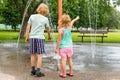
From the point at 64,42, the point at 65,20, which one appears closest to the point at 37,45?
the point at 64,42

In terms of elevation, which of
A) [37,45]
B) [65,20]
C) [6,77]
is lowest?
[6,77]

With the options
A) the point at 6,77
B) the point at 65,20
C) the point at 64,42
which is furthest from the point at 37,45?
the point at 6,77

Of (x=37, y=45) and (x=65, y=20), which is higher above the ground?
(x=65, y=20)

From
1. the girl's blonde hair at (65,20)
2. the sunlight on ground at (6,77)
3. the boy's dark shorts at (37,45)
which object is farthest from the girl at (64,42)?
the sunlight on ground at (6,77)

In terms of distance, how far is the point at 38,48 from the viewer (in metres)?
8.59

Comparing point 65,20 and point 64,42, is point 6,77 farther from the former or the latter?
point 65,20

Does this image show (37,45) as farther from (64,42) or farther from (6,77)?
(6,77)

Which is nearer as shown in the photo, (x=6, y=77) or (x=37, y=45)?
(x=6, y=77)

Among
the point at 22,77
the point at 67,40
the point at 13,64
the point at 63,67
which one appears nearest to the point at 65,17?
the point at 67,40

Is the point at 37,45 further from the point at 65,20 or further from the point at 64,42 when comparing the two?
the point at 65,20

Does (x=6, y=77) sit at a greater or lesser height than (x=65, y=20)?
lesser

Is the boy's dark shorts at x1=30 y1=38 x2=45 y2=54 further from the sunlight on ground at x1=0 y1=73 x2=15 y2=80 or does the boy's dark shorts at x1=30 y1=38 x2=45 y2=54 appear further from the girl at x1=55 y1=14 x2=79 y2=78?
the sunlight on ground at x1=0 y1=73 x2=15 y2=80

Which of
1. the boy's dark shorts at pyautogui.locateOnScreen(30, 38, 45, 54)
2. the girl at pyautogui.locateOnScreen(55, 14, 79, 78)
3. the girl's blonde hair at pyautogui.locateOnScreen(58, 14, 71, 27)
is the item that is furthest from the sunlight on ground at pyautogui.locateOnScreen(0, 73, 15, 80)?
the girl's blonde hair at pyautogui.locateOnScreen(58, 14, 71, 27)

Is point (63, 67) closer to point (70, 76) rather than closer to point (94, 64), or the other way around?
point (70, 76)
